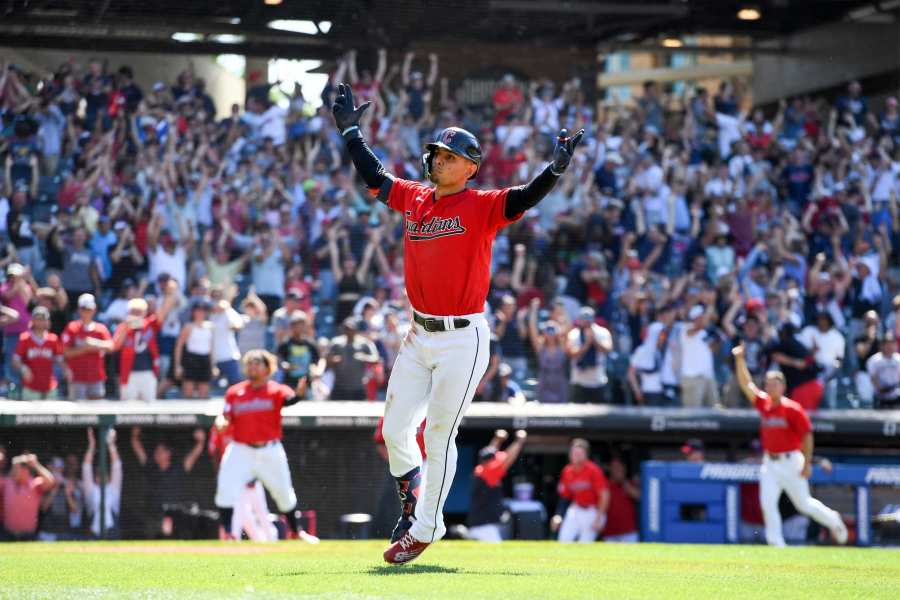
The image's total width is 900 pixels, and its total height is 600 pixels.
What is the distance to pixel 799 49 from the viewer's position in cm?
2502

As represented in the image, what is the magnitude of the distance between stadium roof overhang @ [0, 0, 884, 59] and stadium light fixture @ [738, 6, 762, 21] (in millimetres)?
539

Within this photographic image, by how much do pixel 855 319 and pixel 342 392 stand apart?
6570 mm

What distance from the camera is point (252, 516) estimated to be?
11.2m

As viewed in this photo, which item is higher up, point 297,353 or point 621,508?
point 297,353

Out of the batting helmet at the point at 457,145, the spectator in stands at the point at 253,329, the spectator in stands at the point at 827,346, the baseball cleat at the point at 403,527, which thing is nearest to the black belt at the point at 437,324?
the batting helmet at the point at 457,145

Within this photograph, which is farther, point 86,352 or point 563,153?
point 86,352

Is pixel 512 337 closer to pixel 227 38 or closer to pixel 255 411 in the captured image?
pixel 255 411

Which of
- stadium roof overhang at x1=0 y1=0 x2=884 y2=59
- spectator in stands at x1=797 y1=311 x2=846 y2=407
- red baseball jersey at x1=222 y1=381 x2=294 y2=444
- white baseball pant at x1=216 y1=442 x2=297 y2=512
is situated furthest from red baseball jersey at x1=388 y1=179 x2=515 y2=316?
stadium roof overhang at x1=0 y1=0 x2=884 y2=59

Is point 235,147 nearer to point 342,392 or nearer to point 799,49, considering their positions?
point 342,392

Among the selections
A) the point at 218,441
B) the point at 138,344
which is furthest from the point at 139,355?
the point at 218,441

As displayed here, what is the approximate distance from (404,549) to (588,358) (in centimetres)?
807

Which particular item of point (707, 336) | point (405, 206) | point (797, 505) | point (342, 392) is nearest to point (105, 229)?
point (342, 392)

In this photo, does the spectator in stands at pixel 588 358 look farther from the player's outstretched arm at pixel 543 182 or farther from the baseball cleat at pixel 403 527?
the player's outstretched arm at pixel 543 182

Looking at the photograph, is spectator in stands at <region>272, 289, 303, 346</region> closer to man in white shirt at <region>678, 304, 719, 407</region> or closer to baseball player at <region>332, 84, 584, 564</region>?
man in white shirt at <region>678, 304, 719, 407</region>
